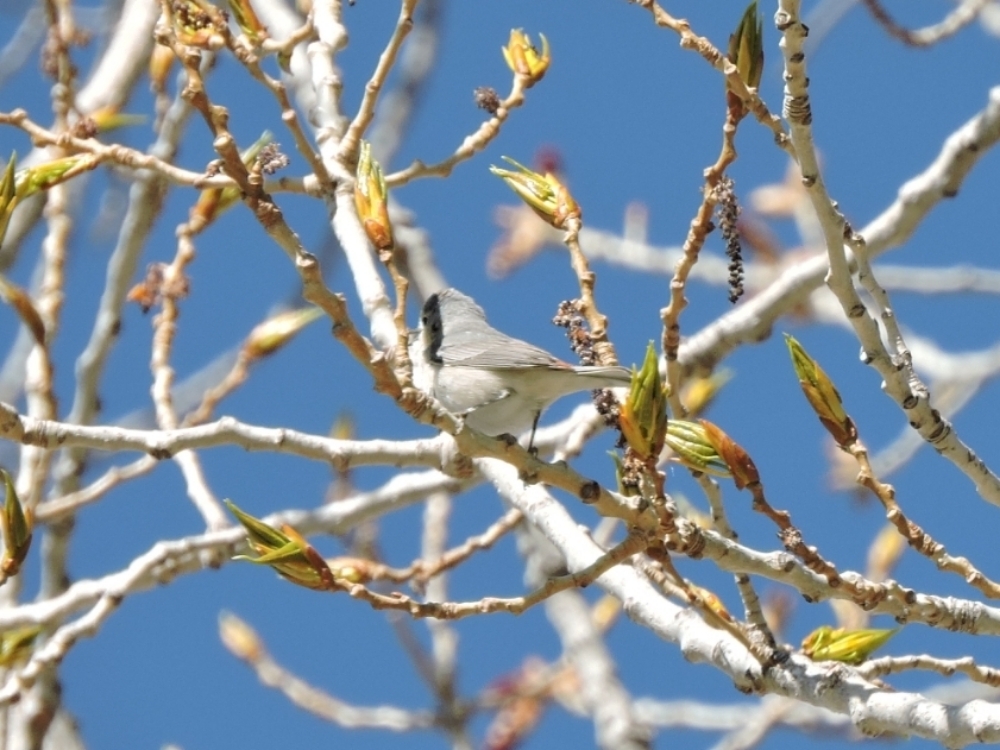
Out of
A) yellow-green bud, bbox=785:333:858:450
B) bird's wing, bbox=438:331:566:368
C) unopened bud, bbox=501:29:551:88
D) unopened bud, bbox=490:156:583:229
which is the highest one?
unopened bud, bbox=501:29:551:88

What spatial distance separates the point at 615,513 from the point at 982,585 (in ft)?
2.01

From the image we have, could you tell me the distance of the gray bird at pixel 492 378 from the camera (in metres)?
2.93

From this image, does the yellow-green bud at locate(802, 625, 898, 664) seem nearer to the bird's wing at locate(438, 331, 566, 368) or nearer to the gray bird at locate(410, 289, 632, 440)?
the gray bird at locate(410, 289, 632, 440)

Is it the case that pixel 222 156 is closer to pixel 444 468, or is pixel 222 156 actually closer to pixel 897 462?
pixel 444 468

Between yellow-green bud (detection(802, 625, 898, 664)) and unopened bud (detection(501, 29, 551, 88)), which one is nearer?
yellow-green bud (detection(802, 625, 898, 664))

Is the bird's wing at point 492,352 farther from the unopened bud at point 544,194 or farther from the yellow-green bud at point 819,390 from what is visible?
the yellow-green bud at point 819,390

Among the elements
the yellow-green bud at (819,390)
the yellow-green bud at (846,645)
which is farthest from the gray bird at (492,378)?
the yellow-green bud at (819,390)

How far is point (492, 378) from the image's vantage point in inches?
119

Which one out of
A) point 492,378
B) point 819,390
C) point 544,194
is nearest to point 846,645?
point 819,390

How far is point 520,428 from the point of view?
308cm

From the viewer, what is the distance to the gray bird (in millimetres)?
2930

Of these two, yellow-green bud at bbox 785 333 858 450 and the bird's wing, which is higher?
the bird's wing

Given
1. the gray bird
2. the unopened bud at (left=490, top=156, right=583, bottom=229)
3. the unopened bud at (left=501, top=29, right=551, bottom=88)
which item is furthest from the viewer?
the gray bird

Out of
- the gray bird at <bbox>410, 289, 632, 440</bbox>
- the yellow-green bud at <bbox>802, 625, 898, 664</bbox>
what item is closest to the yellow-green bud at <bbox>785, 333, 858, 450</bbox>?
the yellow-green bud at <bbox>802, 625, 898, 664</bbox>
